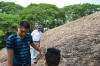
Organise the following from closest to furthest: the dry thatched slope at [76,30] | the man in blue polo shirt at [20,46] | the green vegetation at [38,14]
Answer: the man in blue polo shirt at [20,46] → the dry thatched slope at [76,30] → the green vegetation at [38,14]

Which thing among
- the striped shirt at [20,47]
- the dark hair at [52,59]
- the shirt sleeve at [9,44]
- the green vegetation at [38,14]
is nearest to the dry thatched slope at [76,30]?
the striped shirt at [20,47]

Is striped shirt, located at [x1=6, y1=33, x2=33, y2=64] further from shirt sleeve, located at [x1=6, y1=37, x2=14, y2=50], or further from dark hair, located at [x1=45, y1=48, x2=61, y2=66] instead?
dark hair, located at [x1=45, y1=48, x2=61, y2=66]

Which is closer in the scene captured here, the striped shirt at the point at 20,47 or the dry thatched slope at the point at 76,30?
the striped shirt at the point at 20,47

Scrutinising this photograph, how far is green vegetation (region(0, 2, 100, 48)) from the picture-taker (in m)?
17.7

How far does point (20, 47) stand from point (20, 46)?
17 millimetres

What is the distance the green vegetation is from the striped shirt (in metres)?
15.4

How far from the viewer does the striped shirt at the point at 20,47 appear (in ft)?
6.63

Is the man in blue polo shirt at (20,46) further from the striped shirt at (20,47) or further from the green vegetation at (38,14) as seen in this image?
the green vegetation at (38,14)

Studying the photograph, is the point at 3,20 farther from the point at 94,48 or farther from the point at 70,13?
the point at 94,48

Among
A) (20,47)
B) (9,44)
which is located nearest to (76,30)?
(20,47)

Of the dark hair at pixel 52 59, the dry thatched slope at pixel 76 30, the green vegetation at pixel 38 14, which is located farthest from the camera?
the green vegetation at pixel 38 14

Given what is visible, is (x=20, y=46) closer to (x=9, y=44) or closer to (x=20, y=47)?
(x=20, y=47)

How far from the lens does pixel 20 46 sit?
2123 millimetres

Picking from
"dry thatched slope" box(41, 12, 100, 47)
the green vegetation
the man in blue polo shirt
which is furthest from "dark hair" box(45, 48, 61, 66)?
the green vegetation
